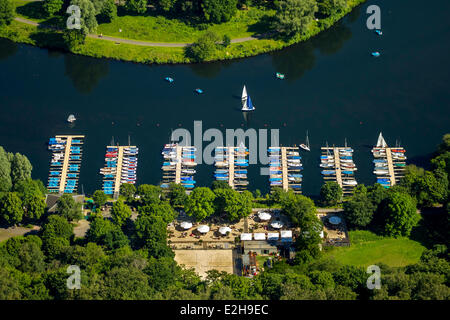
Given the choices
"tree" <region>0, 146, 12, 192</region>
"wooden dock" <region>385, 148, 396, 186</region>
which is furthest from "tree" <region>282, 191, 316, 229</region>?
"tree" <region>0, 146, 12, 192</region>

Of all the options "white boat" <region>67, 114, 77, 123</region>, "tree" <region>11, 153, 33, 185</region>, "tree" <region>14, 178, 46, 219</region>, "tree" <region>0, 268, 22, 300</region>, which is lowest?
"tree" <region>0, 268, 22, 300</region>

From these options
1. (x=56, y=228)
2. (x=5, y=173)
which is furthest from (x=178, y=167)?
(x=5, y=173)

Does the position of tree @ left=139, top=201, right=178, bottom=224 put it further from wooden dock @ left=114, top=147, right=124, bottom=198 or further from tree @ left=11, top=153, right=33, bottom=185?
tree @ left=11, top=153, right=33, bottom=185

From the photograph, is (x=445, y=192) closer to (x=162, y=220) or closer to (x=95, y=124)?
(x=162, y=220)

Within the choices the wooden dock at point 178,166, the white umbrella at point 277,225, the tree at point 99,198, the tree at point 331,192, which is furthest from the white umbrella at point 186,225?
the tree at point 331,192

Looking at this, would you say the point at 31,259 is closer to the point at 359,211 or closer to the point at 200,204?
the point at 200,204

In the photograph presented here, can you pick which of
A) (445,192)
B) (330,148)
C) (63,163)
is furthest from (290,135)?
(63,163)
